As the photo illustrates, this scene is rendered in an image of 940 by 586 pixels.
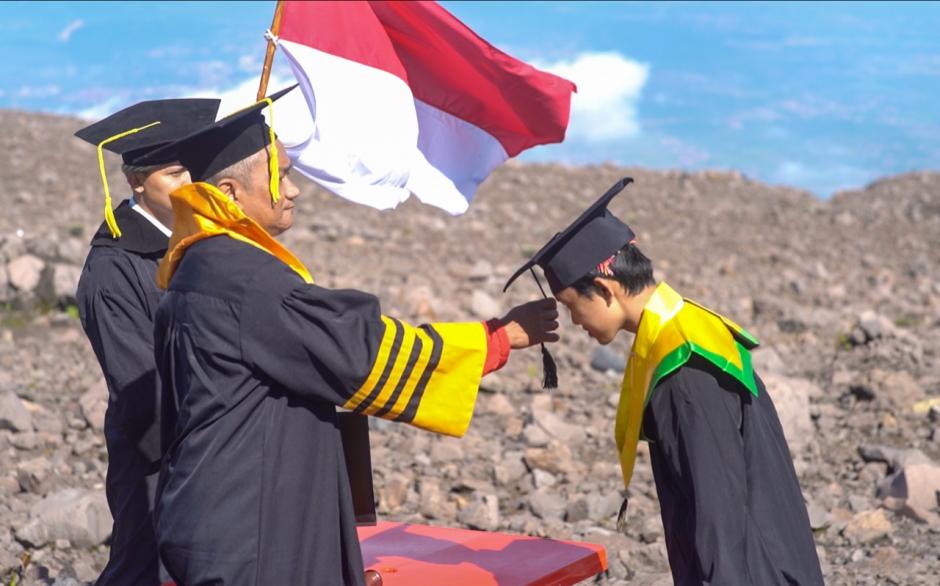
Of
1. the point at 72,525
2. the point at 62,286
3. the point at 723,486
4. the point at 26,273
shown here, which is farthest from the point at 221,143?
the point at 26,273

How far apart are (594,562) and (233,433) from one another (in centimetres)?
143

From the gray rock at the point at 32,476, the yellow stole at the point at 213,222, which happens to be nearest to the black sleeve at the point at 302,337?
the yellow stole at the point at 213,222

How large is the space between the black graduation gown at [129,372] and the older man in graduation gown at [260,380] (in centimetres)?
54

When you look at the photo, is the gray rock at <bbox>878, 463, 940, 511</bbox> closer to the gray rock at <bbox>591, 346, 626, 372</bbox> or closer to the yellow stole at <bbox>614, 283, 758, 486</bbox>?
the gray rock at <bbox>591, 346, 626, 372</bbox>

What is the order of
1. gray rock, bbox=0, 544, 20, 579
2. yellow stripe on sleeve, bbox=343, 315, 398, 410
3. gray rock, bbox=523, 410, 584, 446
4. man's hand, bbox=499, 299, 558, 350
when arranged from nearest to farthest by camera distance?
yellow stripe on sleeve, bbox=343, 315, 398, 410 → man's hand, bbox=499, 299, 558, 350 → gray rock, bbox=0, 544, 20, 579 → gray rock, bbox=523, 410, 584, 446

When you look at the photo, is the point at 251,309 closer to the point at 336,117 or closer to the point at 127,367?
the point at 127,367

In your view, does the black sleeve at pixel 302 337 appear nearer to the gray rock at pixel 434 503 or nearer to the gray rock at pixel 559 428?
the gray rock at pixel 434 503

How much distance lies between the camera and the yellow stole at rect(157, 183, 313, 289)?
131 inches

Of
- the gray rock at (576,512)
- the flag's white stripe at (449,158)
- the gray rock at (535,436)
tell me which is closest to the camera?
the flag's white stripe at (449,158)

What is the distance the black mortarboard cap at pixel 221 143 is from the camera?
3.41 m

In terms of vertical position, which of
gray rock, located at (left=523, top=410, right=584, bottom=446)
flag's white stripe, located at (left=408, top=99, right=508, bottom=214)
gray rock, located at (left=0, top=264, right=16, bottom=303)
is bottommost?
gray rock, located at (left=523, top=410, right=584, bottom=446)

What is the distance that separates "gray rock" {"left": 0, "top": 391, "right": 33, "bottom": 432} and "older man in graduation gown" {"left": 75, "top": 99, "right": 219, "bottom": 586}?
3334mm

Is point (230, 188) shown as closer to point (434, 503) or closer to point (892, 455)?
point (434, 503)

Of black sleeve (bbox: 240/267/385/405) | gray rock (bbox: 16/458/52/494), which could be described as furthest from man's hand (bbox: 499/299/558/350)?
gray rock (bbox: 16/458/52/494)
